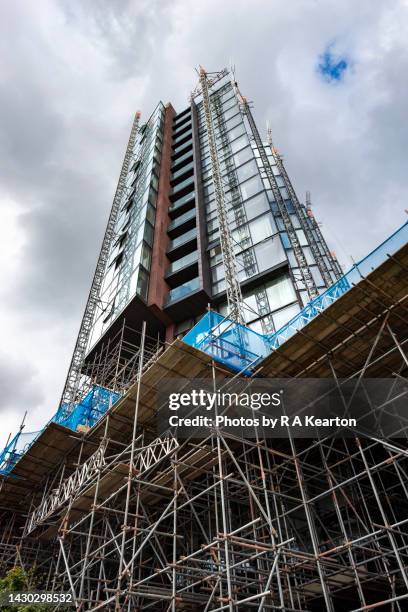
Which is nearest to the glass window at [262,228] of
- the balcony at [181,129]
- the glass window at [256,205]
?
the glass window at [256,205]

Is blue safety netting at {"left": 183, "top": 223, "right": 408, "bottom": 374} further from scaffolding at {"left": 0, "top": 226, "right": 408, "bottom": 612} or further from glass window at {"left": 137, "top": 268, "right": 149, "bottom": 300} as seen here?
glass window at {"left": 137, "top": 268, "right": 149, "bottom": 300}

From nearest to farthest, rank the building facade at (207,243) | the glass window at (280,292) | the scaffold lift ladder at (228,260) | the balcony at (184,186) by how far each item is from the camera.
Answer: the scaffold lift ladder at (228,260), the glass window at (280,292), the building facade at (207,243), the balcony at (184,186)

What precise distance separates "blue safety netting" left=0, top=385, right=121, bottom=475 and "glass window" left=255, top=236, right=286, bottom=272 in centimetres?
1075

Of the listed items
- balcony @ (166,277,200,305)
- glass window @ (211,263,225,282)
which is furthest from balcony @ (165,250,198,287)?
balcony @ (166,277,200,305)

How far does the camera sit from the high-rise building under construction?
10367 millimetres

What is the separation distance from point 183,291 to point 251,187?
350 inches

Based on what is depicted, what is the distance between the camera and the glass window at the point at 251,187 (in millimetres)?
27734

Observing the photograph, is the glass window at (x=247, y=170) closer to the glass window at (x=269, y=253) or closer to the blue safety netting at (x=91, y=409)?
the glass window at (x=269, y=253)

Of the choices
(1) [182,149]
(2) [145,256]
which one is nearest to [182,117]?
(1) [182,149]

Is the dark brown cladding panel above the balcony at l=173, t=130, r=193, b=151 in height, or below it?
below

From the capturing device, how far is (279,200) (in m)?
27.3

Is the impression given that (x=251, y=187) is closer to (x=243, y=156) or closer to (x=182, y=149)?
(x=243, y=156)

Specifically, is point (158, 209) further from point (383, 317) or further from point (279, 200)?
point (383, 317)

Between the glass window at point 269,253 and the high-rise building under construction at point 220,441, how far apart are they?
0.30 ft
